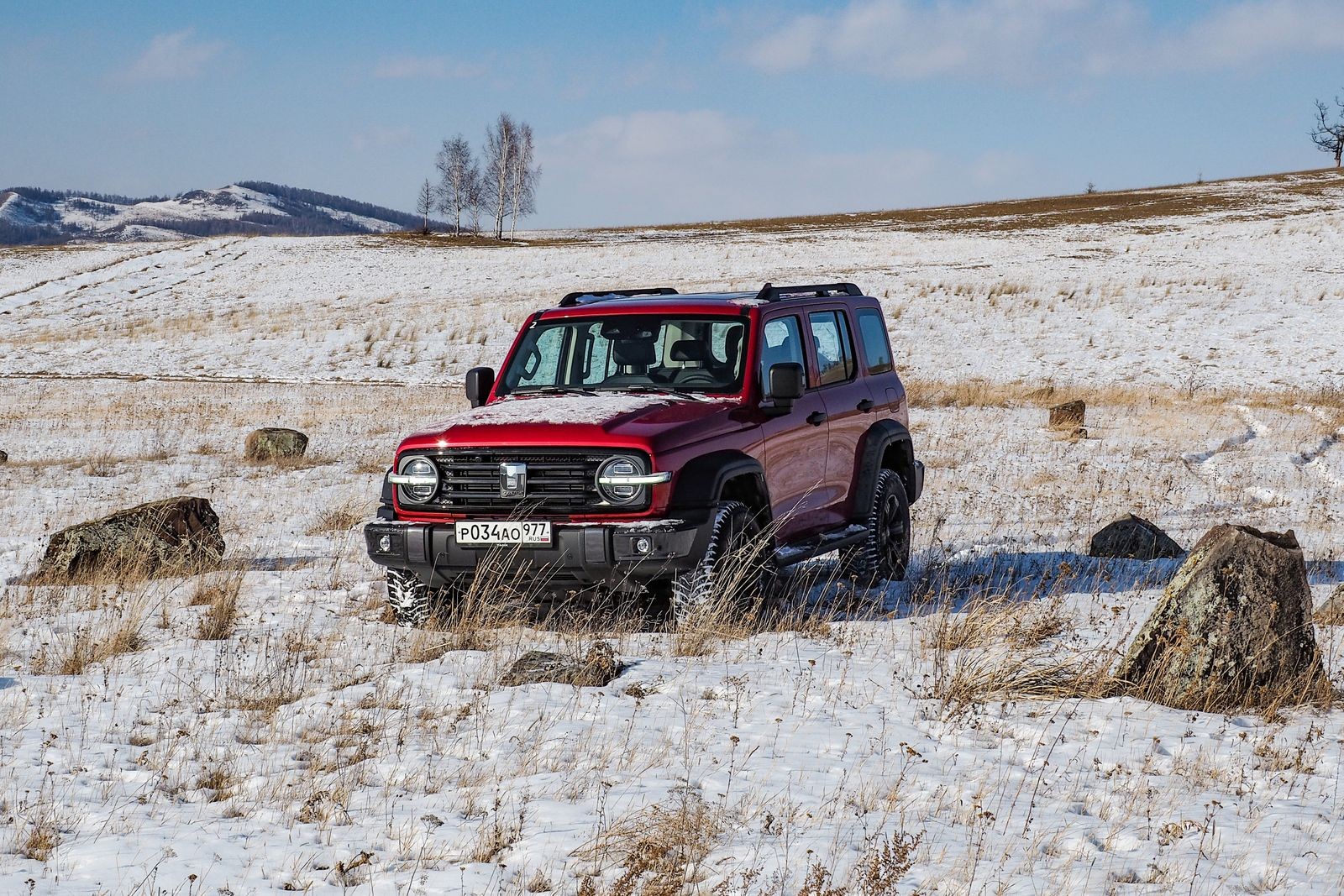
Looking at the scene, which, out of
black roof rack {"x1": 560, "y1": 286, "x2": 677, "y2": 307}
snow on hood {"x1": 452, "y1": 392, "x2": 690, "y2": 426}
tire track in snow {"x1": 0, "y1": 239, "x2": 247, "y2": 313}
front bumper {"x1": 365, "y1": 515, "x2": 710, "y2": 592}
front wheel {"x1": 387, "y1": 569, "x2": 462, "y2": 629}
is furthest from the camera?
tire track in snow {"x1": 0, "y1": 239, "x2": 247, "y2": 313}

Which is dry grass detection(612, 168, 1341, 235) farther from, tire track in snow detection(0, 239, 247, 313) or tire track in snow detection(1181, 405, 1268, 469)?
tire track in snow detection(1181, 405, 1268, 469)

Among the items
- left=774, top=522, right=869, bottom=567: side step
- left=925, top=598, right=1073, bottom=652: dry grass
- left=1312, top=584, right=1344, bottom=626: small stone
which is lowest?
left=1312, top=584, right=1344, bottom=626: small stone

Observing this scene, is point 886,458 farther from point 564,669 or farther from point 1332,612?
point 564,669

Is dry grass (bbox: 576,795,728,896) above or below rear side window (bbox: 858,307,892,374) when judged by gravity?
below

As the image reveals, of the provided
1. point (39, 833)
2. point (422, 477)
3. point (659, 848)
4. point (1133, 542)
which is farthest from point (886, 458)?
point (39, 833)

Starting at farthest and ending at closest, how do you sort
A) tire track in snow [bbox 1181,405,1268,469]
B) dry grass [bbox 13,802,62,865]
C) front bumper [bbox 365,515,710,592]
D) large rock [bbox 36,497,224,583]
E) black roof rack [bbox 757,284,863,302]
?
tire track in snow [bbox 1181,405,1268,469], large rock [bbox 36,497,224,583], black roof rack [bbox 757,284,863,302], front bumper [bbox 365,515,710,592], dry grass [bbox 13,802,62,865]

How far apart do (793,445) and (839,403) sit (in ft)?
3.17

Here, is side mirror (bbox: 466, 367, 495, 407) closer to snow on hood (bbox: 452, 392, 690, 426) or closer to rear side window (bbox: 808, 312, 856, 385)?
snow on hood (bbox: 452, 392, 690, 426)

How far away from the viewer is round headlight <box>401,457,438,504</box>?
7031 mm

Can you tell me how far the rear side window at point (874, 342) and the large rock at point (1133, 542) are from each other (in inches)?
88.3

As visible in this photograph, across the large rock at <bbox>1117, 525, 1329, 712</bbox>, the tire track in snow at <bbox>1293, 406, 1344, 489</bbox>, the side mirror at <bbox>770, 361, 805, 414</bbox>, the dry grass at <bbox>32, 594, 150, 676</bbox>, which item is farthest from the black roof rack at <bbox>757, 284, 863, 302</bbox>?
the tire track in snow at <bbox>1293, 406, 1344, 489</bbox>

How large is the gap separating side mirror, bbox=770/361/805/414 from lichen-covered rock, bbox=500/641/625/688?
2.15 metres

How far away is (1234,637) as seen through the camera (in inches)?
225

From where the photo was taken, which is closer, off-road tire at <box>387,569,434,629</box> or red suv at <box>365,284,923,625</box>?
red suv at <box>365,284,923,625</box>
